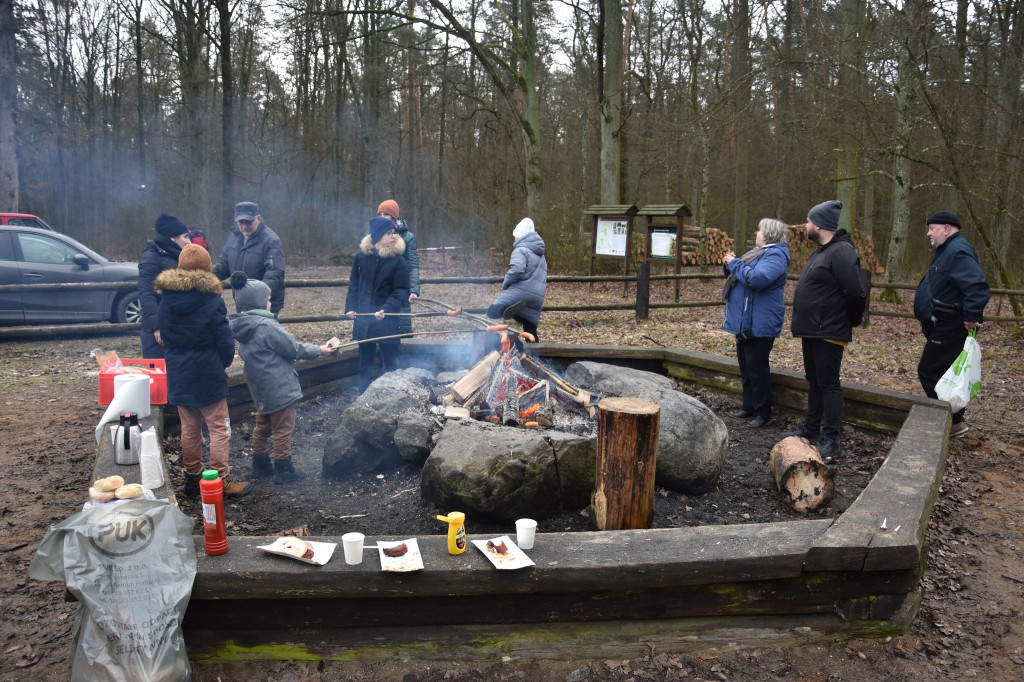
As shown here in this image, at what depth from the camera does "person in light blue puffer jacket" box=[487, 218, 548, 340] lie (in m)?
5.86

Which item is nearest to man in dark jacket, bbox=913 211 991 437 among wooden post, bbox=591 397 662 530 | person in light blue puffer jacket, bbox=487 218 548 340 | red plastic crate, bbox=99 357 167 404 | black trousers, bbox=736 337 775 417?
black trousers, bbox=736 337 775 417

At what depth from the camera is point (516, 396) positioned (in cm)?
455

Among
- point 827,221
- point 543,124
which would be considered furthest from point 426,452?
point 543,124

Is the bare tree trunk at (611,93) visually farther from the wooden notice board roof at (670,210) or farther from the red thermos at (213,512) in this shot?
the red thermos at (213,512)

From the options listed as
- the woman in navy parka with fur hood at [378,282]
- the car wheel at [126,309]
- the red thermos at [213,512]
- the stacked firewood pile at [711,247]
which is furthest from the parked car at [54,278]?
the stacked firewood pile at [711,247]

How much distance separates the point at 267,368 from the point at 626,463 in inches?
96.2

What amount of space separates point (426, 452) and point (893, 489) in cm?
279

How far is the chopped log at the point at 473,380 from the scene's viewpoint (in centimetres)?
477

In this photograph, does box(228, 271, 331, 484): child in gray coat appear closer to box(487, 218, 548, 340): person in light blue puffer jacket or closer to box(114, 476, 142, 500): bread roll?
box(114, 476, 142, 500): bread roll

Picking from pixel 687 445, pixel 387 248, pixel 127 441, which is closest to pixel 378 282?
pixel 387 248

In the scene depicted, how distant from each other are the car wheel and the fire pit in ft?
27.7

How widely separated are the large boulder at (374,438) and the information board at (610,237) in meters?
8.99

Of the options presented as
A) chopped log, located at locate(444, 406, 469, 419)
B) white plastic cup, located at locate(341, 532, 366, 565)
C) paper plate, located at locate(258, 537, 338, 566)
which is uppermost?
chopped log, located at locate(444, 406, 469, 419)

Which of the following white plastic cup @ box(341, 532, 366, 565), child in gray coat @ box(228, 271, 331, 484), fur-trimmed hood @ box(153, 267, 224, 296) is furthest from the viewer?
child in gray coat @ box(228, 271, 331, 484)
